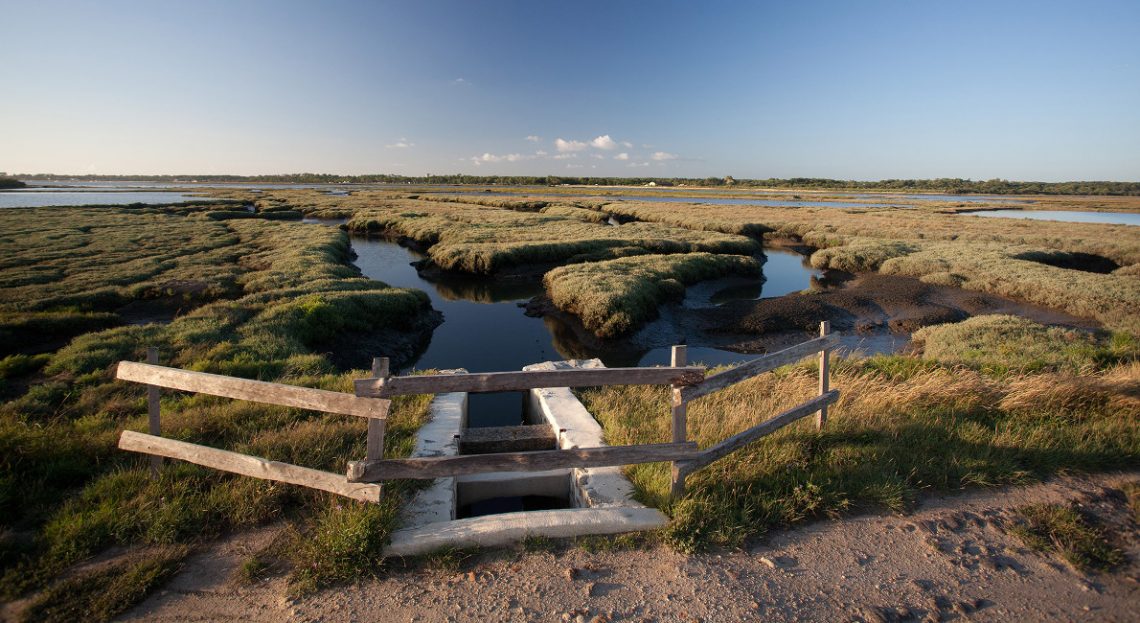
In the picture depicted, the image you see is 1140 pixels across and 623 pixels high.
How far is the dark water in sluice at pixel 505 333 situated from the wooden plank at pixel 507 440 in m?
4.02

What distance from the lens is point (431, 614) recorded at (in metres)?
4.61

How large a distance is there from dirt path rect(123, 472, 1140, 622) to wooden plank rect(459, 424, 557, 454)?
12.8ft

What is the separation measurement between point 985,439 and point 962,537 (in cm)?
258

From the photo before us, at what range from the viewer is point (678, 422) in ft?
20.0

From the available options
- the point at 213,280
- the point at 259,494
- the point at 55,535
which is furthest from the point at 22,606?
the point at 213,280

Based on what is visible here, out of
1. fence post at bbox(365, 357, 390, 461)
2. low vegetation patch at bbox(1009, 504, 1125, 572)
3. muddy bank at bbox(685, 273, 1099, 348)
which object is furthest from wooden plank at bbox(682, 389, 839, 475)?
muddy bank at bbox(685, 273, 1099, 348)

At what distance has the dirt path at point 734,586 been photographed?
4.66m

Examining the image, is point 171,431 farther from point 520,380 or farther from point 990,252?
point 990,252

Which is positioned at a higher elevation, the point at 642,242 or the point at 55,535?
the point at 642,242

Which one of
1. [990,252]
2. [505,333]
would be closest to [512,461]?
[505,333]

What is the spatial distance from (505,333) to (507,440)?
13.5 m

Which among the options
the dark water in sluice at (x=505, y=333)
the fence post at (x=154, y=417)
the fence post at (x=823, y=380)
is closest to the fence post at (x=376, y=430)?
the fence post at (x=154, y=417)

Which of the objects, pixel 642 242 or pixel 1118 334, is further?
pixel 642 242

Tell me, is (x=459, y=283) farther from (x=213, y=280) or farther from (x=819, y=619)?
(x=819, y=619)
